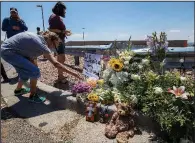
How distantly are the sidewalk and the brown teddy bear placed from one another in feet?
0.32

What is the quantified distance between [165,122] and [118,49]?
225 cm

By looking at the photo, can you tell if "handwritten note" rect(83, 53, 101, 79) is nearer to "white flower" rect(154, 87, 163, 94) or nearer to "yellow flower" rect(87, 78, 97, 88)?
"yellow flower" rect(87, 78, 97, 88)

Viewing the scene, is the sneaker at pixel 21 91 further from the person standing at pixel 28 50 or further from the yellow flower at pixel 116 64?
the yellow flower at pixel 116 64

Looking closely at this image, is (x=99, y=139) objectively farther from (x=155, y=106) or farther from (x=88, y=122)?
(x=155, y=106)

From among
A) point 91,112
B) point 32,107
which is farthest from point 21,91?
point 91,112

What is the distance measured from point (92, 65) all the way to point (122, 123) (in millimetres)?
2202

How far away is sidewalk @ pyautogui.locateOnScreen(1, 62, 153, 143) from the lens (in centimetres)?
410

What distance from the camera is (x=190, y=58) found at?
6.43m

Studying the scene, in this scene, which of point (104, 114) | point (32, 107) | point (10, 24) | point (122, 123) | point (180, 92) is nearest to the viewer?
point (180, 92)

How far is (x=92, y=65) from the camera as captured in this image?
5.97 meters

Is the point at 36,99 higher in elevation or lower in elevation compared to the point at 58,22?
lower

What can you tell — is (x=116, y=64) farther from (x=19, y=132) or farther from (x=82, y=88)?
(x=19, y=132)

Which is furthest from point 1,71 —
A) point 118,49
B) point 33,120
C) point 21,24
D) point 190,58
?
point 190,58

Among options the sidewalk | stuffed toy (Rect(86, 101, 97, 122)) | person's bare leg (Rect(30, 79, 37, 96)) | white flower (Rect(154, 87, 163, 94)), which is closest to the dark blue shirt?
the sidewalk
